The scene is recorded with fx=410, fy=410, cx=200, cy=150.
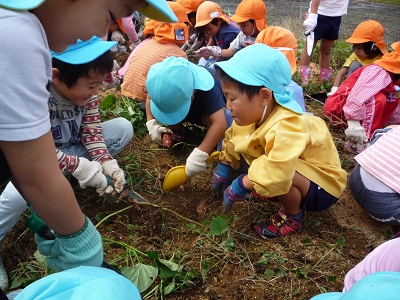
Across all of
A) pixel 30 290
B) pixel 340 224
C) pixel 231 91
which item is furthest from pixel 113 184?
pixel 30 290

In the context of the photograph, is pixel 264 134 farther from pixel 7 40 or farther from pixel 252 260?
pixel 7 40

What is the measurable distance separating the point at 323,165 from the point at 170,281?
36.2 inches

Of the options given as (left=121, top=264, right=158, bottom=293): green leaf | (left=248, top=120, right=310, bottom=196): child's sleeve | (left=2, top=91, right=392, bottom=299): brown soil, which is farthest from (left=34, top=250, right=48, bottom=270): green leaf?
(left=248, top=120, right=310, bottom=196): child's sleeve

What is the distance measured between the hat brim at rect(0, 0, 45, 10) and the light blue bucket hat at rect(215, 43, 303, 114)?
1.23m

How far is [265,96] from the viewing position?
1.97 meters

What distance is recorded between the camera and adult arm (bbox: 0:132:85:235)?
2.94 feet

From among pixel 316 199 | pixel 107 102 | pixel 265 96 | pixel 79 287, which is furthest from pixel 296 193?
pixel 107 102

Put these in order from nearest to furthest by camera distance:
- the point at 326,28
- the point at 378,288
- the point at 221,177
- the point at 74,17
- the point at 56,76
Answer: the point at 378,288 → the point at 74,17 → the point at 56,76 → the point at 221,177 → the point at 326,28

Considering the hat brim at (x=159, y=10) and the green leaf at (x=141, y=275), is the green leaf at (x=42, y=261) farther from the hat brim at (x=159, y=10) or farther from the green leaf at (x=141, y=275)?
the hat brim at (x=159, y=10)

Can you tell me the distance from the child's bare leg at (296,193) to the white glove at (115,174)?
2.69 ft

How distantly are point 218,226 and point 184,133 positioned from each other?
3.68 feet

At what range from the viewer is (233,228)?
208cm

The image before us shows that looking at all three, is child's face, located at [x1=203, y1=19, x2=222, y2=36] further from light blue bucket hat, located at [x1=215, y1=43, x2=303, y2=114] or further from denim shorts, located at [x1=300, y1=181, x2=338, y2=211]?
denim shorts, located at [x1=300, y1=181, x2=338, y2=211]

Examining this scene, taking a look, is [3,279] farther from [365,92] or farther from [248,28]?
[248,28]
